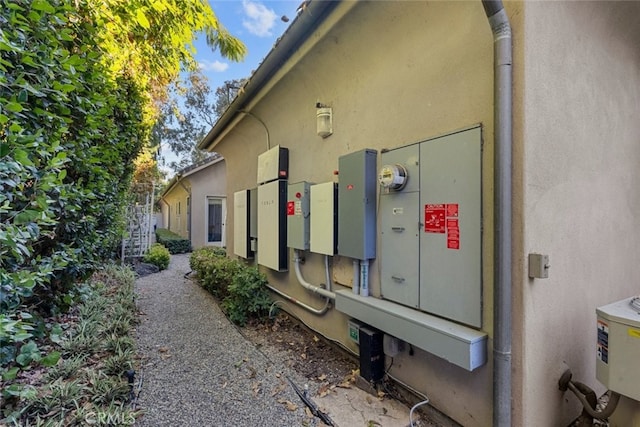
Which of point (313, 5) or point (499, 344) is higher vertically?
point (313, 5)

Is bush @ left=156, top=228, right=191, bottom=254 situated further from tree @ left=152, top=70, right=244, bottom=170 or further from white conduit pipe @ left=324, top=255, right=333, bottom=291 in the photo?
white conduit pipe @ left=324, top=255, right=333, bottom=291

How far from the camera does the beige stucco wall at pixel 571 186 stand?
2027 millimetres

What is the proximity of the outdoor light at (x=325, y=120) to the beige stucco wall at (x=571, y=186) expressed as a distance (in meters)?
2.24

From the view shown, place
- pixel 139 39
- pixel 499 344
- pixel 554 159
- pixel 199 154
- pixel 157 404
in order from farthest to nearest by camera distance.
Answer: pixel 199 154, pixel 139 39, pixel 157 404, pixel 554 159, pixel 499 344

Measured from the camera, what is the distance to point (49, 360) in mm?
1820

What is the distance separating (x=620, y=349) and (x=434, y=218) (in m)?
1.40

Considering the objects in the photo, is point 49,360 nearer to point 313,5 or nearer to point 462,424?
point 462,424

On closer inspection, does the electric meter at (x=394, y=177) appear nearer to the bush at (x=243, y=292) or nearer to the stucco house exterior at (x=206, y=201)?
the bush at (x=243, y=292)

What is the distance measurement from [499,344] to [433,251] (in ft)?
2.61

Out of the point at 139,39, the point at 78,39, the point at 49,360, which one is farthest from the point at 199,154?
the point at 49,360

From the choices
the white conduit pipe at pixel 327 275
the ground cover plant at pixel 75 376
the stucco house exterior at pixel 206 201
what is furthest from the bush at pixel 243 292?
the stucco house exterior at pixel 206 201

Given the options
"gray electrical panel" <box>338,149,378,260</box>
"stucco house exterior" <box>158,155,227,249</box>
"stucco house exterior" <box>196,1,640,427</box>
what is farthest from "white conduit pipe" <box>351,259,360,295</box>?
"stucco house exterior" <box>158,155,227,249</box>

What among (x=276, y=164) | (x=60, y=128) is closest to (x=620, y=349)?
(x=60, y=128)

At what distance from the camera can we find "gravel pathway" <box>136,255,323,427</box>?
2.58 meters
